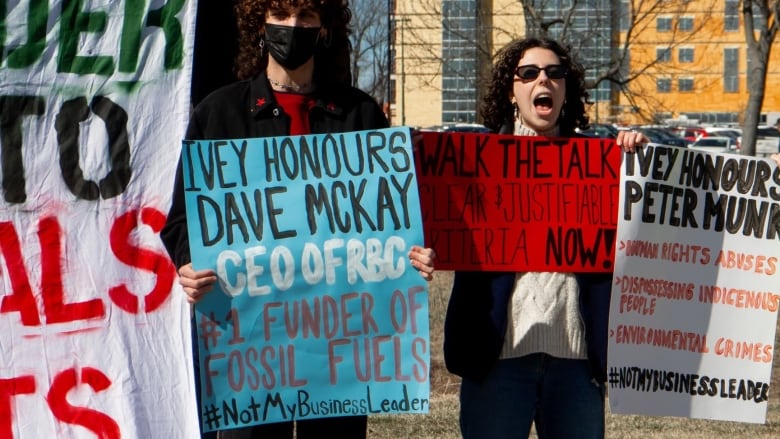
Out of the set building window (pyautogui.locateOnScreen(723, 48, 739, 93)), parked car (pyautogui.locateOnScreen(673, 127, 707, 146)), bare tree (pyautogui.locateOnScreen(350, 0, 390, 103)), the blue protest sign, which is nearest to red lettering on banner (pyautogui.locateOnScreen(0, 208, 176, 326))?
the blue protest sign

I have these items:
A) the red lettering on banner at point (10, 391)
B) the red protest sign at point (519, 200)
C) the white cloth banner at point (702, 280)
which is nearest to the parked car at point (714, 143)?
the white cloth banner at point (702, 280)

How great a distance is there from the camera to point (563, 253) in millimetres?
3738

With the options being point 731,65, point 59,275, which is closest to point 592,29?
point 59,275

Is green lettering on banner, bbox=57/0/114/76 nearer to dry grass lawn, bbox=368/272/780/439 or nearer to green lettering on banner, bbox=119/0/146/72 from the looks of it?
green lettering on banner, bbox=119/0/146/72

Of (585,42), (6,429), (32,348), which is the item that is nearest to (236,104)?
(32,348)

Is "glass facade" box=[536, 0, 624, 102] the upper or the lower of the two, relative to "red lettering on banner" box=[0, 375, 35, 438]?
upper

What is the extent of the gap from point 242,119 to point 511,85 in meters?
0.84

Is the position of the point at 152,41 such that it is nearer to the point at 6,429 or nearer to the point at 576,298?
the point at 6,429

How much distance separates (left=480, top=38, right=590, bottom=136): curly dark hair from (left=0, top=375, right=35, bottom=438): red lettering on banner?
5.13 ft

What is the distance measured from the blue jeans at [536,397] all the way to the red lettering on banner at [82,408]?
108 cm

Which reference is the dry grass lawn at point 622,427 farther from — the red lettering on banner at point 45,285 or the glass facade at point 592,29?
the glass facade at point 592,29

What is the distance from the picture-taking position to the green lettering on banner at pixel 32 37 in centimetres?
358

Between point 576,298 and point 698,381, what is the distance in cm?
57

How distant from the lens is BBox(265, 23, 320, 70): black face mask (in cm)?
344
